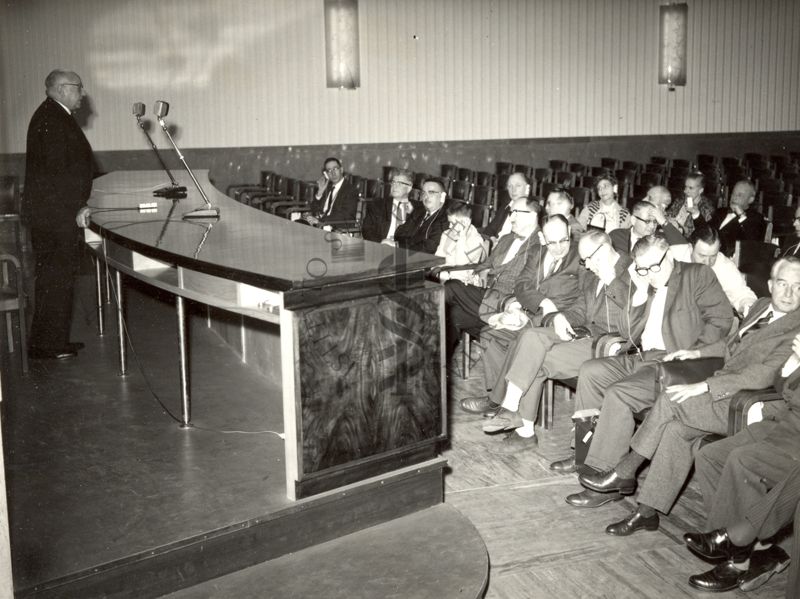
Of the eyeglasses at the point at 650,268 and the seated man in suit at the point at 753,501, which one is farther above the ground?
the eyeglasses at the point at 650,268

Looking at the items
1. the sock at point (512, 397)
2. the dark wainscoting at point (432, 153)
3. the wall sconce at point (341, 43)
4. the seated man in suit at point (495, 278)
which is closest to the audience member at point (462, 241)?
the seated man in suit at point (495, 278)

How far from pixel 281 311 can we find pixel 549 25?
944 cm

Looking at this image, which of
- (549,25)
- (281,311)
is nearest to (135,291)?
(281,311)

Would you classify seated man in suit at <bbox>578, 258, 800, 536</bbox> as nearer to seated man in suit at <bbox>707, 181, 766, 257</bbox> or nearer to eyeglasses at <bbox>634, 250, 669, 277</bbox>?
eyeglasses at <bbox>634, 250, 669, 277</bbox>

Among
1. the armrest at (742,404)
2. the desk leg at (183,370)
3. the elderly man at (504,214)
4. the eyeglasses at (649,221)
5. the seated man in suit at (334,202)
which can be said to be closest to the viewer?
the armrest at (742,404)

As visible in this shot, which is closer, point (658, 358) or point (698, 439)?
point (698, 439)

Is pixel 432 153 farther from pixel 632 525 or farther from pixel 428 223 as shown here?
pixel 632 525

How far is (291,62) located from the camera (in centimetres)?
1011

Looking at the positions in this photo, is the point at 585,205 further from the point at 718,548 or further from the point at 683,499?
the point at 718,548

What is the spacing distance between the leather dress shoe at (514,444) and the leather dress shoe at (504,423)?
2.0 inches

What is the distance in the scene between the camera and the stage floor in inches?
104

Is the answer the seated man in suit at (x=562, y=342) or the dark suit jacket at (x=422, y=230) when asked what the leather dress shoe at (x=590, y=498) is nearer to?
the seated man in suit at (x=562, y=342)

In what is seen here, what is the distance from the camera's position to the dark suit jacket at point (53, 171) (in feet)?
14.5

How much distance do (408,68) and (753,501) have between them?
336 inches
